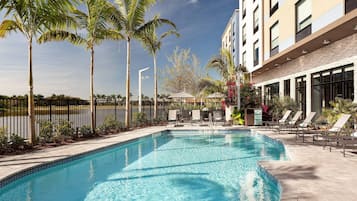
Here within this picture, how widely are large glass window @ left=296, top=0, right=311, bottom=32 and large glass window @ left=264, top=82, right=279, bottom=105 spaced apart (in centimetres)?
632

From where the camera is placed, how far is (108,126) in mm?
14188

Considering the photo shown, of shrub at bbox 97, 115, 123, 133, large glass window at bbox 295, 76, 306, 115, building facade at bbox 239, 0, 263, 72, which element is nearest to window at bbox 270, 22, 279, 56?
building facade at bbox 239, 0, 263, 72

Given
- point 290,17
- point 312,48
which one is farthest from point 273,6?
point 312,48

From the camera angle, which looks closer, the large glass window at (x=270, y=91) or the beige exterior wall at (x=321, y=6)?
the beige exterior wall at (x=321, y=6)

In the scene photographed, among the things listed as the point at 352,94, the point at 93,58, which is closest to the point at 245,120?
the point at 352,94

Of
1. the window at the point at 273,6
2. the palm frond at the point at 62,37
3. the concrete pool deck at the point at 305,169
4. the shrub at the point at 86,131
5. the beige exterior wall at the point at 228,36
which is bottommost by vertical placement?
the concrete pool deck at the point at 305,169

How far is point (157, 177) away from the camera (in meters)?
6.79

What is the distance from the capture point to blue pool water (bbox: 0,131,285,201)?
17.9ft

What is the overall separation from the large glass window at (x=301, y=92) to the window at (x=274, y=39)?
9.33 ft

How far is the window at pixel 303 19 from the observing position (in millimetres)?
13841

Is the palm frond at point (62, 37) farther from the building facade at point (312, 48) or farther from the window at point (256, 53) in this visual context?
the window at point (256, 53)

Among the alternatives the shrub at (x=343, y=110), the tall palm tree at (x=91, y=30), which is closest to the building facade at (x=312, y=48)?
the shrub at (x=343, y=110)

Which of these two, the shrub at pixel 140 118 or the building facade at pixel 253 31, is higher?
the building facade at pixel 253 31

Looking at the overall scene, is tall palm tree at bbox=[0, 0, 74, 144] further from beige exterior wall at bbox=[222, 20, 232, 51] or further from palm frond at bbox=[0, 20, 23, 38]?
beige exterior wall at bbox=[222, 20, 232, 51]
